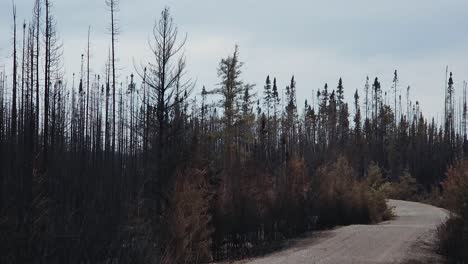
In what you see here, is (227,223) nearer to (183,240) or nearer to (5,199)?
(183,240)

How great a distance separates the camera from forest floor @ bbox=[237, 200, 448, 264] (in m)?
19.3

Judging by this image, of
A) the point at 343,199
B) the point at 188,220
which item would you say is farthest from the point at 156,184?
the point at 343,199

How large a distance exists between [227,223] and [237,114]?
2728 cm

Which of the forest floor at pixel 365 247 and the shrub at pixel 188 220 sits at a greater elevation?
the shrub at pixel 188 220

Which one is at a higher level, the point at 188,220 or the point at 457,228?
the point at 188,220

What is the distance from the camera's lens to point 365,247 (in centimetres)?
2217

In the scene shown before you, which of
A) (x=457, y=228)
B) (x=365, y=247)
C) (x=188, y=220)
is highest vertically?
(x=188, y=220)

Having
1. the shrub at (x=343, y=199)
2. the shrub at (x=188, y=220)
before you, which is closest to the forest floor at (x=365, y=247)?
the shrub at (x=188, y=220)

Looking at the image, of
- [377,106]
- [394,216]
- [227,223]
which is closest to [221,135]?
[394,216]

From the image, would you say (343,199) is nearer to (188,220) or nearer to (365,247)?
(365,247)

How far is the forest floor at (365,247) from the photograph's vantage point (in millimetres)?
19312

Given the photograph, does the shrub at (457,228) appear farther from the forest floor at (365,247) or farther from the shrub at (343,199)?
the shrub at (343,199)

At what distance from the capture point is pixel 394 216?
1569 inches

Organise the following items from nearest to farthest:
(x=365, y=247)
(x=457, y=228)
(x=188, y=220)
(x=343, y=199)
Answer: (x=188, y=220) → (x=365, y=247) → (x=457, y=228) → (x=343, y=199)
